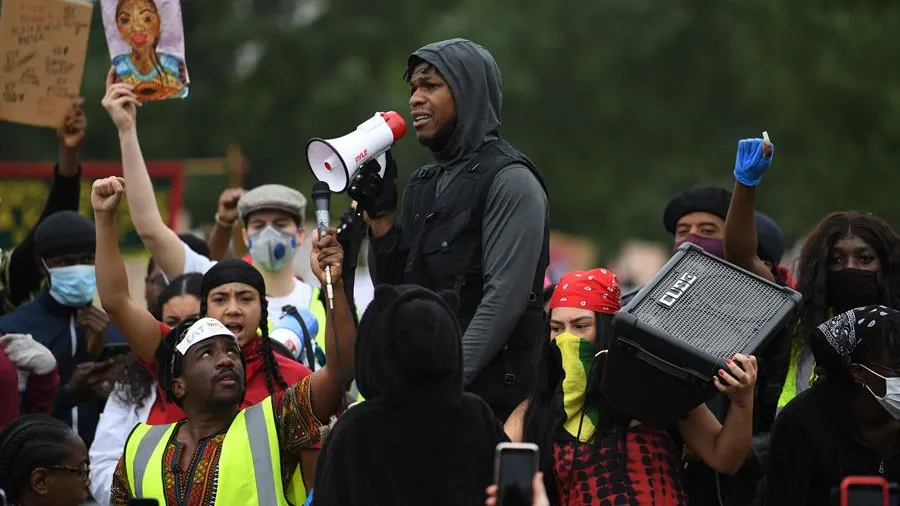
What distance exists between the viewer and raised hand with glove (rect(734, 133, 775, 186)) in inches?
253

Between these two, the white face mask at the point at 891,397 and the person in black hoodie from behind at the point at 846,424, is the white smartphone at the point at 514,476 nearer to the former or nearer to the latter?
the person in black hoodie from behind at the point at 846,424

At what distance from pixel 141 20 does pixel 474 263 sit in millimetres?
2350

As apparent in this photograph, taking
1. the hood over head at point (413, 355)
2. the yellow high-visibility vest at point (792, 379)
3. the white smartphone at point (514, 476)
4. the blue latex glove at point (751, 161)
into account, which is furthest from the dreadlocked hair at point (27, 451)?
the yellow high-visibility vest at point (792, 379)

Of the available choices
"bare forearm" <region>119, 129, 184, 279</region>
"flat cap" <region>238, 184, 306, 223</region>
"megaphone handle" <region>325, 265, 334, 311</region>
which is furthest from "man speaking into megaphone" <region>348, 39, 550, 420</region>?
"flat cap" <region>238, 184, 306, 223</region>

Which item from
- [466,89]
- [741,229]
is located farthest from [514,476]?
[741,229]

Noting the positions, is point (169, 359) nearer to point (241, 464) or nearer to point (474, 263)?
point (241, 464)

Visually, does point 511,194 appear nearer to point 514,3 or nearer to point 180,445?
point 180,445

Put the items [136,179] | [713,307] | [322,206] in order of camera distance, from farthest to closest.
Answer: [136,179] < [322,206] < [713,307]

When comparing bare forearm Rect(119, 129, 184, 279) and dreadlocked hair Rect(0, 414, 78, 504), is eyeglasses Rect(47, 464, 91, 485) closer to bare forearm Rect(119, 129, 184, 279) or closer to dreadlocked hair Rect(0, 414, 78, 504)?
dreadlocked hair Rect(0, 414, 78, 504)

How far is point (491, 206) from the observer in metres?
6.22

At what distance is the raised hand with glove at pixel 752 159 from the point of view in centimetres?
641

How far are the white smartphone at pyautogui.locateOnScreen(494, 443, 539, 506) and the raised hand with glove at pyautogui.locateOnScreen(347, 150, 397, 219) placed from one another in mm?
1904

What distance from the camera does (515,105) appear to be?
31641mm

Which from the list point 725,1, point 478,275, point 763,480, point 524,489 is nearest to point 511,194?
point 478,275
